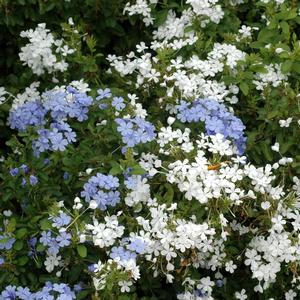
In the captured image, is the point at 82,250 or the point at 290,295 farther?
the point at 290,295

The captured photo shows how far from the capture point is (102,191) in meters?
2.87

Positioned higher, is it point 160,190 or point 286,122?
point 286,122

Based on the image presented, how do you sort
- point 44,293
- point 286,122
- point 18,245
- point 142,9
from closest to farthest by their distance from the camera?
point 44,293
point 18,245
point 286,122
point 142,9

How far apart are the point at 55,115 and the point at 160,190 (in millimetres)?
596

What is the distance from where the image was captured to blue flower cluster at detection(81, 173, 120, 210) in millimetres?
2836

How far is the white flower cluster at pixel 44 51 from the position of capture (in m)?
3.77

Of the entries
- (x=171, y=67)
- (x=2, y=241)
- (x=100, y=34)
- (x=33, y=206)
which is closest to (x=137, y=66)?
(x=171, y=67)

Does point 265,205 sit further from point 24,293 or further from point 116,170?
point 24,293

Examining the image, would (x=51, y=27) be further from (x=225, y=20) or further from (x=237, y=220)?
(x=237, y=220)

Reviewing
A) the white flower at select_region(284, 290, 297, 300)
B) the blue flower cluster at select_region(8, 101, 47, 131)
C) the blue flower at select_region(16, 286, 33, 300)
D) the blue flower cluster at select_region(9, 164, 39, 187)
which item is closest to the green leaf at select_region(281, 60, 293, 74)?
the white flower at select_region(284, 290, 297, 300)

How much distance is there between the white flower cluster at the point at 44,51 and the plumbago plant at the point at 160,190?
1.42 ft

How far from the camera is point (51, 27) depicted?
4.21 metres

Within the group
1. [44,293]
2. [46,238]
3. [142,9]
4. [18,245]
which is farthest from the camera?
[142,9]

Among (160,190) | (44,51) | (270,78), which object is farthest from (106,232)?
(44,51)
